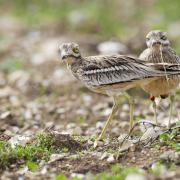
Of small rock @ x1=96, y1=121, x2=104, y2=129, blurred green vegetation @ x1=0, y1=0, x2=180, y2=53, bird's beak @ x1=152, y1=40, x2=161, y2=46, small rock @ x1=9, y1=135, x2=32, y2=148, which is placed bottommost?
small rock @ x1=9, y1=135, x2=32, y2=148

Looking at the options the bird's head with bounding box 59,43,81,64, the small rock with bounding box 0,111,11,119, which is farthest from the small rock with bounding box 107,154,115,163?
the small rock with bounding box 0,111,11,119

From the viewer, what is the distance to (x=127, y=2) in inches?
634

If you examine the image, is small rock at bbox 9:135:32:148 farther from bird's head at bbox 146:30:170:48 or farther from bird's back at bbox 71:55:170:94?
bird's head at bbox 146:30:170:48

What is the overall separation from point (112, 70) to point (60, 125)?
2058 millimetres

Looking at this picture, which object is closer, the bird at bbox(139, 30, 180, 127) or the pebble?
the pebble

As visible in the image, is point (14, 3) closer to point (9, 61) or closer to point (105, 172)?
point (9, 61)

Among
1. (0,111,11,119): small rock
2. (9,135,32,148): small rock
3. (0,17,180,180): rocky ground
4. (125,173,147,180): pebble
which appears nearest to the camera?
(125,173,147,180): pebble

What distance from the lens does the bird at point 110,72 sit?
278 inches

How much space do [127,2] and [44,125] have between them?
778 cm

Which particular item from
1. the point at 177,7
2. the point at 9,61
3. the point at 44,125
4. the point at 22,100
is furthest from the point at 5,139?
the point at 177,7

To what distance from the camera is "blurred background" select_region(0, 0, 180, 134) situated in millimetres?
9508

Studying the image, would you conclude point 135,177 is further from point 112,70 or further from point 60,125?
point 60,125

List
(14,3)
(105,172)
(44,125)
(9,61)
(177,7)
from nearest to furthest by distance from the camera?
(105,172) < (44,125) < (9,61) < (177,7) < (14,3)

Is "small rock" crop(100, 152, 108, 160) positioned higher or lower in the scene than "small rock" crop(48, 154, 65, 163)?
lower
